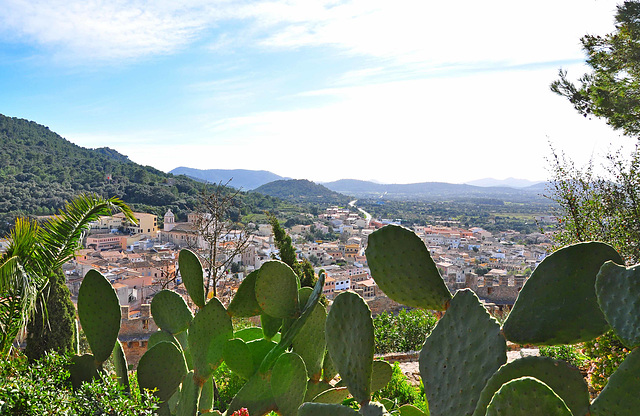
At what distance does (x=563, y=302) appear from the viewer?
2.86 ft

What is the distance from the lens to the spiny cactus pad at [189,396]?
148 centimetres

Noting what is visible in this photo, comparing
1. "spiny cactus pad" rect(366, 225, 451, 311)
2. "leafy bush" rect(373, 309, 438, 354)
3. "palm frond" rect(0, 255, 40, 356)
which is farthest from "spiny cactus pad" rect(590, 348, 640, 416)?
"leafy bush" rect(373, 309, 438, 354)

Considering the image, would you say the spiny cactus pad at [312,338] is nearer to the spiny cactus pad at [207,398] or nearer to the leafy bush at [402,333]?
the spiny cactus pad at [207,398]

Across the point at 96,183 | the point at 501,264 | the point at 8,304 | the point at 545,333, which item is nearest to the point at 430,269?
the point at 545,333

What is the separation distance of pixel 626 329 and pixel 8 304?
358 centimetres

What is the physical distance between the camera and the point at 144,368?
1502mm

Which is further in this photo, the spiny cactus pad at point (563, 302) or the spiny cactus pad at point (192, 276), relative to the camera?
the spiny cactus pad at point (192, 276)

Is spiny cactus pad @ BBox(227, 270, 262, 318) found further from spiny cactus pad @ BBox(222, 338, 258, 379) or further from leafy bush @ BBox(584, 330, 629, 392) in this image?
leafy bush @ BBox(584, 330, 629, 392)

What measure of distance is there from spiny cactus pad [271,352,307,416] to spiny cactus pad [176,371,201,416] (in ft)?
1.04

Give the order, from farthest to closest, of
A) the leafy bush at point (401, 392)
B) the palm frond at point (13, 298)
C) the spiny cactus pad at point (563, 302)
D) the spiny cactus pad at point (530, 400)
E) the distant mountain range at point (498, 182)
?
the distant mountain range at point (498, 182), the leafy bush at point (401, 392), the palm frond at point (13, 298), the spiny cactus pad at point (563, 302), the spiny cactus pad at point (530, 400)

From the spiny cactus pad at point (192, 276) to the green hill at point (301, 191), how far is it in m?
56.3

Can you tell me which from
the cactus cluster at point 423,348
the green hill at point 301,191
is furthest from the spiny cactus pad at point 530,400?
the green hill at point 301,191

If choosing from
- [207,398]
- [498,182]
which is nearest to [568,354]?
[207,398]

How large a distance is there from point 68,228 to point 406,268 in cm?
321
